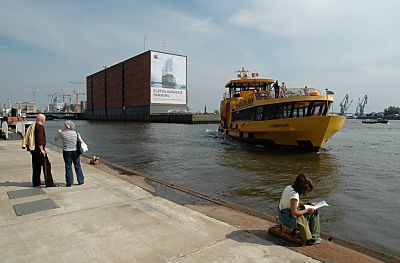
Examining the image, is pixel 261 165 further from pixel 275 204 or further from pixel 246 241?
pixel 246 241

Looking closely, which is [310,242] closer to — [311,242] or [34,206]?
[311,242]

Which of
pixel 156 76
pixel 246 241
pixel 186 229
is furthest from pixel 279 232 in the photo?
pixel 156 76

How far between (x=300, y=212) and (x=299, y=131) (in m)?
15.4

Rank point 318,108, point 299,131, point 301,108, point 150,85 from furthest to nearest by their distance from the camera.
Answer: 1. point 150,85
2. point 299,131
3. point 301,108
4. point 318,108

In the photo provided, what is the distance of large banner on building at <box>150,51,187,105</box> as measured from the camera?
93.1 meters

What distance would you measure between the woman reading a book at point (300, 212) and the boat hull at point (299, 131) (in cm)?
1481

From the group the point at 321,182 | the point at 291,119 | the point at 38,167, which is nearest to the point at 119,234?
the point at 38,167

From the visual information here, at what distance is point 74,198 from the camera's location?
21.0 ft

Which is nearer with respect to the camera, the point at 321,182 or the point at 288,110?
the point at 321,182

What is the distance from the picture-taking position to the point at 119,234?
451 cm

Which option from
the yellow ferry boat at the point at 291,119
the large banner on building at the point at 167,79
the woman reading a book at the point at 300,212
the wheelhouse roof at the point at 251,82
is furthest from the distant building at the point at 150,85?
the woman reading a book at the point at 300,212

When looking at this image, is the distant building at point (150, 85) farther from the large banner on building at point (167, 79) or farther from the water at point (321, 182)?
the water at point (321, 182)

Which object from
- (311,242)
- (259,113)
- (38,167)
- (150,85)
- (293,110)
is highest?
(150,85)

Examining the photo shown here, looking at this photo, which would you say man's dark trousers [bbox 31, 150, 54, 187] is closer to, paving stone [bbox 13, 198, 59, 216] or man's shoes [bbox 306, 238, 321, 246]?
paving stone [bbox 13, 198, 59, 216]
